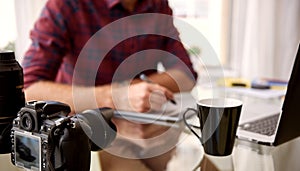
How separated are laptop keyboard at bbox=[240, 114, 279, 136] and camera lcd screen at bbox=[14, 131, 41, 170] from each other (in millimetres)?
566

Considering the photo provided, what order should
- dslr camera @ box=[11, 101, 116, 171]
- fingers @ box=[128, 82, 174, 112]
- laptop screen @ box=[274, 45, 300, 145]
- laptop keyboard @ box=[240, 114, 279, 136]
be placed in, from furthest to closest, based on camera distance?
fingers @ box=[128, 82, 174, 112], laptop keyboard @ box=[240, 114, 279, 136], laptop screen @ box=[274, 45, 300, 145], dslr camera @ box=[11, 101, 116, 171]

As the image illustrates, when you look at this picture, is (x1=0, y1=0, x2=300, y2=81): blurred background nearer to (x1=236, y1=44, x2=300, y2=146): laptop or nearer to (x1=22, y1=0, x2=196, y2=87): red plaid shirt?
(x1=22, y1=0, x2=196, y2=87): red plaid shirt

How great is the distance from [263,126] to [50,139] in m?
0.61

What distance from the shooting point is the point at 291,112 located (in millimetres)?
874

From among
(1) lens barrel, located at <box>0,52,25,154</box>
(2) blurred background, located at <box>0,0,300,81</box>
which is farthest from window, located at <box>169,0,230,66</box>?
(1) lens barrel, located at <box>0,52,25,154</box>

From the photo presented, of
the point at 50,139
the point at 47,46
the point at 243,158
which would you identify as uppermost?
the point at 47,46

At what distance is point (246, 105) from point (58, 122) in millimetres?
766

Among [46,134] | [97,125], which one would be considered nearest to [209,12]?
[97,125]

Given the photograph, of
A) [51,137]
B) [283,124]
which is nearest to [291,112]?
[283,124]

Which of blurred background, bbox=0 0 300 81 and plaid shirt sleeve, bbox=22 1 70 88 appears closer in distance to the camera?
plaid shirt sleeve, bbox=22 1 70 88

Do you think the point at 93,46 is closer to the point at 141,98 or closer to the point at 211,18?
the point at 141,98

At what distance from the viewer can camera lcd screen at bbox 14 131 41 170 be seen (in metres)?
0.70

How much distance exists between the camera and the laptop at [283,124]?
2.72 ft

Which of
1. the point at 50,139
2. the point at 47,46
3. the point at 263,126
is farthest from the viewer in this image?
the point at 47,46
